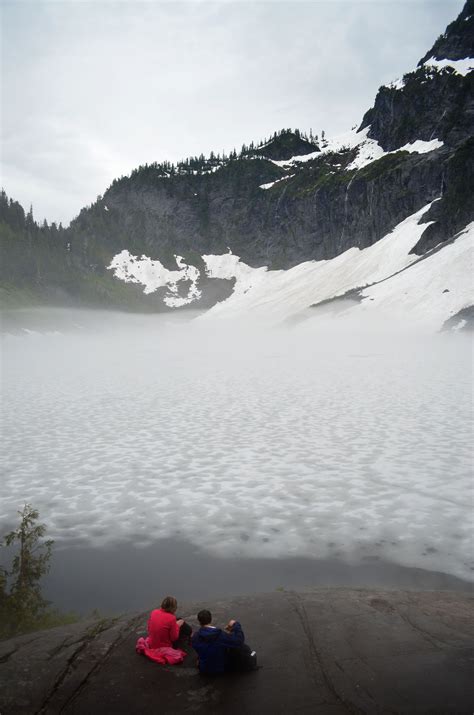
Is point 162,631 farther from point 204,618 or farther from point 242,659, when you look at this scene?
point 242,659

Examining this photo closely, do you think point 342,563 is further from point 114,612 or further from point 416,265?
point 416,265

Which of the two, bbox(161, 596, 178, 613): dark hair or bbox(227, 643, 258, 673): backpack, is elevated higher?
bbox(161, 596, 178, 613): dark hair

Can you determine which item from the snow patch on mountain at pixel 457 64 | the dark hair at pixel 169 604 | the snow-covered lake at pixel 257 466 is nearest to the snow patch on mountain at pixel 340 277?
the snow patch on mountain at pixel 457 64

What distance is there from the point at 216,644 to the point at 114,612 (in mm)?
3357

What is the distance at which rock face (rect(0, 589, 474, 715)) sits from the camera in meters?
4.95

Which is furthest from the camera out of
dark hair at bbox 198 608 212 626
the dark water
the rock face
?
the dark water

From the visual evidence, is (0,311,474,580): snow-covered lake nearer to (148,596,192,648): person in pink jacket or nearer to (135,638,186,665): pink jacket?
(148,596,192,648): person in pink jacket

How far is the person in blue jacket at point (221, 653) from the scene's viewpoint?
5.43 m

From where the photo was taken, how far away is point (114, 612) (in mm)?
8094

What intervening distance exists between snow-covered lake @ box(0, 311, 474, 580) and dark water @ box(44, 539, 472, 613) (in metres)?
0.40

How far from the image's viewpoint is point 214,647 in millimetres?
5434

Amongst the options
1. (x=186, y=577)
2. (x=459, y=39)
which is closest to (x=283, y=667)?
(x=186, y=577)

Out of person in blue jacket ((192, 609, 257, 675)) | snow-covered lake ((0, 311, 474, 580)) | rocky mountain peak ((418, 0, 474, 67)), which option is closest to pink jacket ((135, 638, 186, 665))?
person in blue jacket ((192, 609, 257, 675))

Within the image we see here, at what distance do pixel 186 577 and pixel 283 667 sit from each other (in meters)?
4.09
